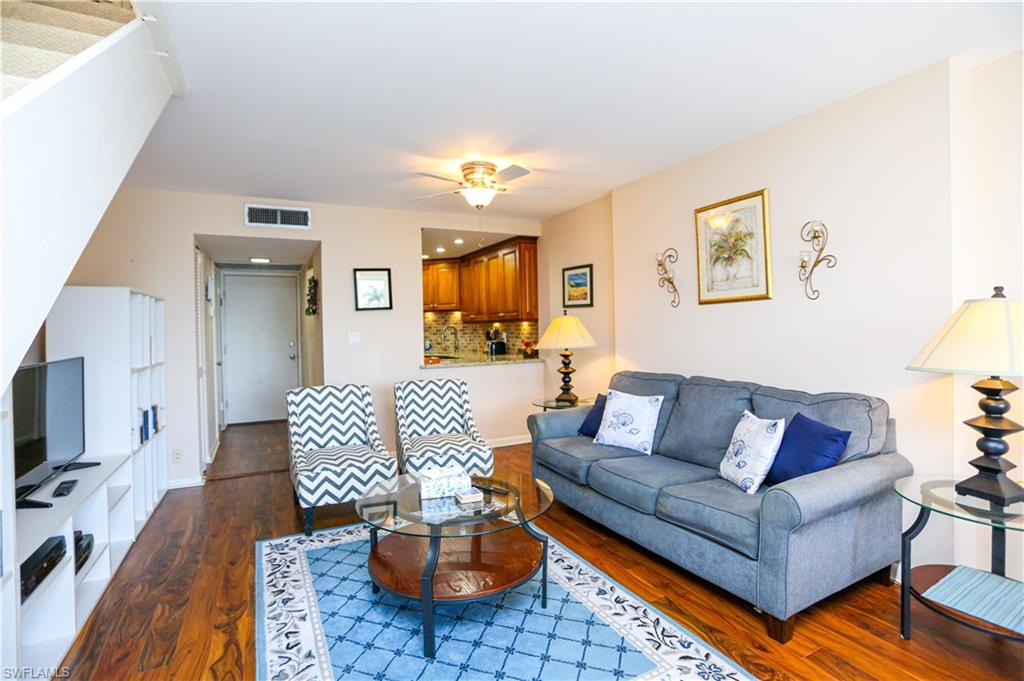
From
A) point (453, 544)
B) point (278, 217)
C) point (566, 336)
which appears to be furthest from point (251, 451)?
point (453, 544)

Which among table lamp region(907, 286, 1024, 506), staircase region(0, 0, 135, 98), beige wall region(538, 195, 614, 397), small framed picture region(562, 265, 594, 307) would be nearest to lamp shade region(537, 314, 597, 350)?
beige wall region(538, 195, 614, 397)

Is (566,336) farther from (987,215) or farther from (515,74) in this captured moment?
(987,215)

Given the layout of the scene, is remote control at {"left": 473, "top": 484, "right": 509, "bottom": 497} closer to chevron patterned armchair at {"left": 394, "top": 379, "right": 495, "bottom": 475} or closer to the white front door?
chevron patterned armchair at {"left": 394, "top": 379, "right": 495, "bottom": 475}

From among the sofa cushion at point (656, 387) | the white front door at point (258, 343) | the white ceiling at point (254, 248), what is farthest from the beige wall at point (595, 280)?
the white front door at point (258, 343)

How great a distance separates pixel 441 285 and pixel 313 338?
2.01 metres

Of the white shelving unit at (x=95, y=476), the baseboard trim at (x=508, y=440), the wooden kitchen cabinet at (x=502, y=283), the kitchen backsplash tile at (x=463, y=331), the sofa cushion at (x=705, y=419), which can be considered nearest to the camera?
the white shelving unit at (x=95, y=476)

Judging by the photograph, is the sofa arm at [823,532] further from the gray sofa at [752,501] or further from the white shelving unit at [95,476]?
the white shelving unit at [95,476]

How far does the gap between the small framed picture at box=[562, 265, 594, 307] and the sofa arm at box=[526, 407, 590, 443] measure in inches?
58.2

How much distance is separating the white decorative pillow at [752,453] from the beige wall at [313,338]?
3656 mm

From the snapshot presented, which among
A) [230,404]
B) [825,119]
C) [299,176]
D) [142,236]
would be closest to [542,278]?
[299,176]

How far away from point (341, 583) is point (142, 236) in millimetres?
3356

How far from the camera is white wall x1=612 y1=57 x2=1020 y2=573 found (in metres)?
2.43

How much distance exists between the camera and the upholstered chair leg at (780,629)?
206 cm

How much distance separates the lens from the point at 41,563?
1.96 metres
